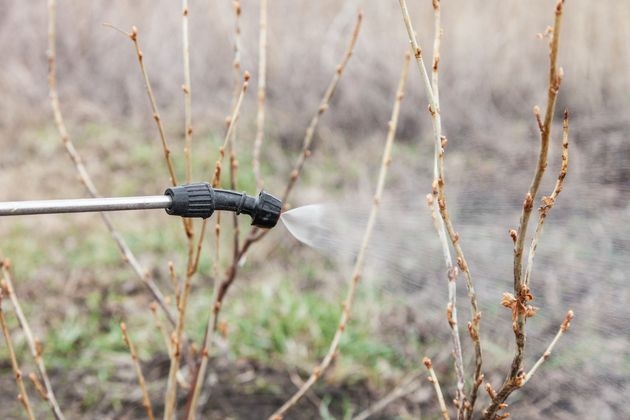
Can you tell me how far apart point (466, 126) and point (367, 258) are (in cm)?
186

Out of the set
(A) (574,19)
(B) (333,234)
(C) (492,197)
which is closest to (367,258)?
(B) (333,234)

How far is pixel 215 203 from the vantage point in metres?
1.24

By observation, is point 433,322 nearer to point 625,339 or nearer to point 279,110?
point 625,339

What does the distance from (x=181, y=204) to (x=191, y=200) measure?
0.02 meters

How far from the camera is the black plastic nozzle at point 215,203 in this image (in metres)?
1.21

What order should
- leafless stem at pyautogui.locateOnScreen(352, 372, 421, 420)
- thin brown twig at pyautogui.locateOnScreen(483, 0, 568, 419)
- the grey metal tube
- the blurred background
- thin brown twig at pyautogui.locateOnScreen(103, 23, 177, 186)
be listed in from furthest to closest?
1. the blurred background
2. leafless stem at pyautogui.locateOnScreen(352, 372, 421, 420)
3. thin brown twig at pyautogui.locateOnScreen(103, 23, 177, 186)
4. the grey metal tube
5. thin brown twig at pyautogui.locateOnScreen(483, 0, 568, 419)

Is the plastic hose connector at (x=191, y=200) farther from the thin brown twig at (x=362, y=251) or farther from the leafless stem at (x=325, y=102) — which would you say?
the thin brown twig at (x=362, y=251)

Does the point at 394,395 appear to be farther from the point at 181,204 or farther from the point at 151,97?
the point at 181,204

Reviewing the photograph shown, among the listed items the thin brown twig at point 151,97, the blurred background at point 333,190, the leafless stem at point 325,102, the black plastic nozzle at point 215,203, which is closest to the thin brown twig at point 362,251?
the leafless stem at point 325,102

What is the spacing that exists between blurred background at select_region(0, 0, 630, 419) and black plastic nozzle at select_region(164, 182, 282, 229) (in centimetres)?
157

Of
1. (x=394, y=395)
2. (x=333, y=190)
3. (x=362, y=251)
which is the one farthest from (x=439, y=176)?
(x=333, y=190)

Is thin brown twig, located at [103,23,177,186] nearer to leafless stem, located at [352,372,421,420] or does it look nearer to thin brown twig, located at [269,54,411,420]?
thin brown twig, located at [269,54,411,420]

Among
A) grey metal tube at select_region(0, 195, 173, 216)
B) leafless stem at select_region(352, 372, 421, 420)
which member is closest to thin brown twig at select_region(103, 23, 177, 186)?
grey metal tube at select_region(0, 195, 173, 216)

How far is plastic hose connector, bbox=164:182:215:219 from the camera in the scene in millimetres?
1207
